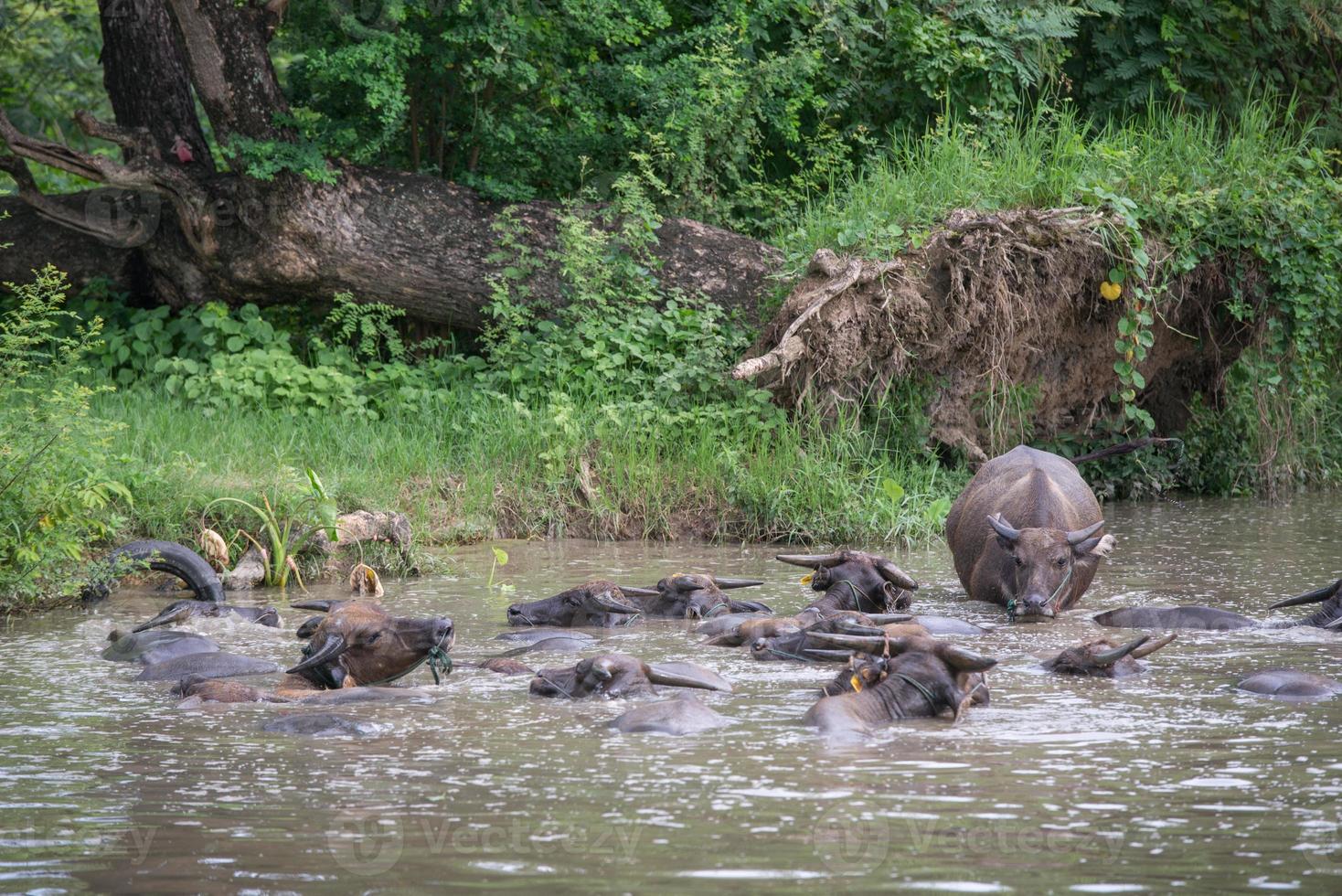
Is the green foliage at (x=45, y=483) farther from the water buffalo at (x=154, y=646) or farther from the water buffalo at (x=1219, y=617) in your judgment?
the water buffalo at (x=1219, y=617)

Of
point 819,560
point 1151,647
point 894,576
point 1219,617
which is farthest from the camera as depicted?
point 819,560

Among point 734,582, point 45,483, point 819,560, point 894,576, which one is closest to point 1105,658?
point 894,576

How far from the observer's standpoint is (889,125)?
15.9 m

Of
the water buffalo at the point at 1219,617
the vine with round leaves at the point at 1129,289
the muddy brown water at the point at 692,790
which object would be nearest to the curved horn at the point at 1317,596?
the water buffalo at the point at 1219,617

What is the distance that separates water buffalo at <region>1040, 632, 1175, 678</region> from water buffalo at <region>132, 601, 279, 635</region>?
13.9ft

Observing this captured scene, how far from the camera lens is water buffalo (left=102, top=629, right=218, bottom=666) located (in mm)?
6977

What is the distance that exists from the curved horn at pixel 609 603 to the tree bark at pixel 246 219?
18.6 ft

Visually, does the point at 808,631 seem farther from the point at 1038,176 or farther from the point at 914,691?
the point at 1038,176

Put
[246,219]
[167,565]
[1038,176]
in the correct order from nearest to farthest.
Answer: [167,565] < [1038,176] < [246,219]

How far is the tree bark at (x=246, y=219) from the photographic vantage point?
13.2 meters

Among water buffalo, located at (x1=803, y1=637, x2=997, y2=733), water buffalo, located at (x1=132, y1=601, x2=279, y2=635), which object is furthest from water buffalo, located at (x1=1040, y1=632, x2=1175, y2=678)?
water buffalo, located at (x1=132, y1=601, x2=279, y2=635)

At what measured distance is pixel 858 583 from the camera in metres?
8.64

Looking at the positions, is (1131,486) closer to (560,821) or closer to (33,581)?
(33,581)

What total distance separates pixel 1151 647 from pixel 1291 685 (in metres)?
0.72
